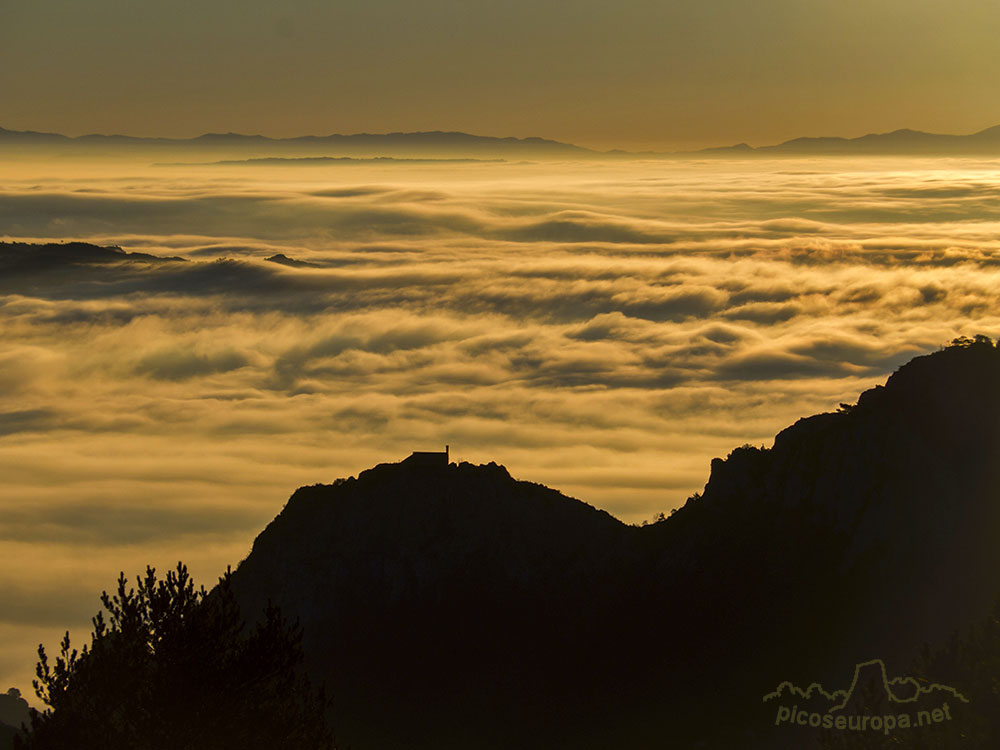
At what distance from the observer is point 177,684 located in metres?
32.7

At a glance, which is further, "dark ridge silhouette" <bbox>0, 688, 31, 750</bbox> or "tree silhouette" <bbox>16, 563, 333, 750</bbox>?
"dark ridge silhouette" <bbox>0, 688, 31, 750</bbox>

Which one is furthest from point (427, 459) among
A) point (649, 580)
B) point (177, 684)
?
point (177, 684)

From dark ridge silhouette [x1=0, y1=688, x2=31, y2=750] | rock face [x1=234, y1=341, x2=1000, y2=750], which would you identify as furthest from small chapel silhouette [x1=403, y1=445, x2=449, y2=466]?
dark ridge silhouette [x1=0, y1=688, x2=31, y2=750]

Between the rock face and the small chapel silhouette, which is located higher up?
the small chapel silhouette

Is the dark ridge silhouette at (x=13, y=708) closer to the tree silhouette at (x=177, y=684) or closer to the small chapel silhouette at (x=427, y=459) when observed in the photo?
the small chapel silhouette at (x=427, y=459)

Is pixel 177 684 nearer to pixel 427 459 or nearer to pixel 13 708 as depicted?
pixel 427 459

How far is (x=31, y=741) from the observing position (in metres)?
34.4

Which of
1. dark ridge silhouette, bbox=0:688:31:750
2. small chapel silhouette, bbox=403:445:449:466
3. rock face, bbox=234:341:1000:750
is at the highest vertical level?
small chapel silhouette, bbox=403:445:449:466

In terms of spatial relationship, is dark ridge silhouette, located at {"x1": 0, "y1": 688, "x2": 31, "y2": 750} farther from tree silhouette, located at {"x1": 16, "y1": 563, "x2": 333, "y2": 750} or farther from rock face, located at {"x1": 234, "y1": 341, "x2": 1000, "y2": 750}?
tree silhouette, located at {"x1": 16, "y1": 563, "x2": 333, "y2": 750}

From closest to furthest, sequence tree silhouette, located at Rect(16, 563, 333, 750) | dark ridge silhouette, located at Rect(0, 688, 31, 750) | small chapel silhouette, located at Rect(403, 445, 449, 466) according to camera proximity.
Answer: tree silhouette, located at Rect(16, 563, 333, 750) < small chapel silhouette, located at Rect(403, 445, 449, 466) < dark ridge silhouette, located at Rect(0, 688, 31, 750)

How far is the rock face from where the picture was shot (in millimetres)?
91812

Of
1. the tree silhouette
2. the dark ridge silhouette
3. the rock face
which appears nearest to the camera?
the tree silhouette

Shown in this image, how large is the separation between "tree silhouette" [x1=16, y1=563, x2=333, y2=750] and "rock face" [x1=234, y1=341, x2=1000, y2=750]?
56.3 metres

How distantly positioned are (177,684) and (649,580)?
76.6 m
